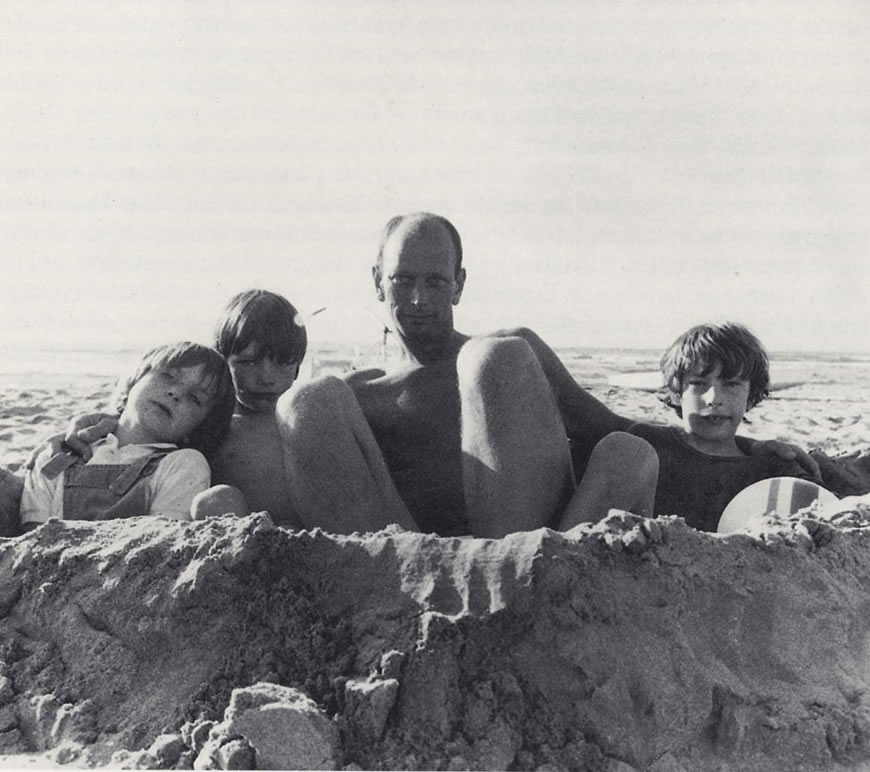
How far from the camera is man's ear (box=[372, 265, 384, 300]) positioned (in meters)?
2.74

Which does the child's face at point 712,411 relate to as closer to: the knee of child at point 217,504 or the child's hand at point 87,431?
the knee of child at point 217,504

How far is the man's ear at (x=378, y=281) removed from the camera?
2.74 meters

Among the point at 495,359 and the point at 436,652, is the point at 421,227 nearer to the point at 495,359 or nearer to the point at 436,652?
the point at 495,359

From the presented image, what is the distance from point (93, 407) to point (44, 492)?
235 inches

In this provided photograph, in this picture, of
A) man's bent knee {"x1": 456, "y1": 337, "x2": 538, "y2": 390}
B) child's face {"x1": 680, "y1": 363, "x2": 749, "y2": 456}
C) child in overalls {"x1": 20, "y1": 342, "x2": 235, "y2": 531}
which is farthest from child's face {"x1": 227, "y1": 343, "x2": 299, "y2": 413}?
child's face {"x1": 680, "y1": 363, "x2": 749, "y2": 456}

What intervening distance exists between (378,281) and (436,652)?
1.18m

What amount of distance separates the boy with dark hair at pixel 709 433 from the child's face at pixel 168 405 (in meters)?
1.17

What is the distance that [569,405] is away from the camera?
2885 millimetres

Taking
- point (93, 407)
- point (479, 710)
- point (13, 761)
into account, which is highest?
point (479, 710)

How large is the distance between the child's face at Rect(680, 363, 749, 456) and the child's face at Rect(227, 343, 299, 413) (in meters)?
1.21

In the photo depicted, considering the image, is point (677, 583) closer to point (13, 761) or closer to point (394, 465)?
point (394, 465)

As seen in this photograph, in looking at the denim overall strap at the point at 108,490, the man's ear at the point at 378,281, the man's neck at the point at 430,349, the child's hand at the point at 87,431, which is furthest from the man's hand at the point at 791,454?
the child's hand at the point at 87,431

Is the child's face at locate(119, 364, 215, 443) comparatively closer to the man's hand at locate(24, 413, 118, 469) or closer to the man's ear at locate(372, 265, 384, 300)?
the man's hand at locate(24, 413, 118, 469)

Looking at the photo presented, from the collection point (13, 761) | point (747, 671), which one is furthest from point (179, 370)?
point (747, 671)
